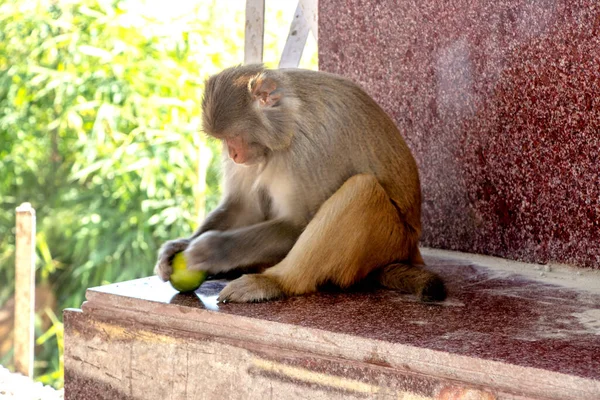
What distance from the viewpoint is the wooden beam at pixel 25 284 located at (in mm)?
5824

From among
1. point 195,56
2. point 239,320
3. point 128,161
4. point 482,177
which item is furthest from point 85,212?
point 239,320

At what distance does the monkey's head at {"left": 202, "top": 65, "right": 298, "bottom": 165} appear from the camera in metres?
3.68

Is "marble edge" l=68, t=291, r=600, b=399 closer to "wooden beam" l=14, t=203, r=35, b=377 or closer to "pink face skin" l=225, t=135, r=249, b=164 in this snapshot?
"pink face skin" l=225, t=135, r=249, b=164

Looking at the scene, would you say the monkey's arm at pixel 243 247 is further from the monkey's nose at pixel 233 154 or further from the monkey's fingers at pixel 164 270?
the monkey's nose at pixel 233 154

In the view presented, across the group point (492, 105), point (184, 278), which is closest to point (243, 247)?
point (184, 278)

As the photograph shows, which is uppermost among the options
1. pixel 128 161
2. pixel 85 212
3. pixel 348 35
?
pixel 348 35

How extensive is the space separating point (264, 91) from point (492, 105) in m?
1.41

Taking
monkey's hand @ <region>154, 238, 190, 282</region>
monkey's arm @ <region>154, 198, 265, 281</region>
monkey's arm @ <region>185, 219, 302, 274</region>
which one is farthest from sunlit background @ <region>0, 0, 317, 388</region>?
monkey's arm @ <region>185, 219, 302, 274</region>

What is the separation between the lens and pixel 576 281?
405 centimetres

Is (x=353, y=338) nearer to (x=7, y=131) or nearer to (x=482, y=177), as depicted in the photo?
(x=482, y=177)

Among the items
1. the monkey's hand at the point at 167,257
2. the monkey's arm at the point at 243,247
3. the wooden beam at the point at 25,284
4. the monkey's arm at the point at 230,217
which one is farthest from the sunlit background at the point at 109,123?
the monkey's arm at the point at 243,247

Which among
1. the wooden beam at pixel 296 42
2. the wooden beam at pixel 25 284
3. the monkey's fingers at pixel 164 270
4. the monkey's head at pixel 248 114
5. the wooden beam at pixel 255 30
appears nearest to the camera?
the monkey's head at pixel 248 114

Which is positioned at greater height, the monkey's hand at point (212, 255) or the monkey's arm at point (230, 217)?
the monkey's arm at point (230, 217)

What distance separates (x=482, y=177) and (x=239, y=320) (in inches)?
73.2
